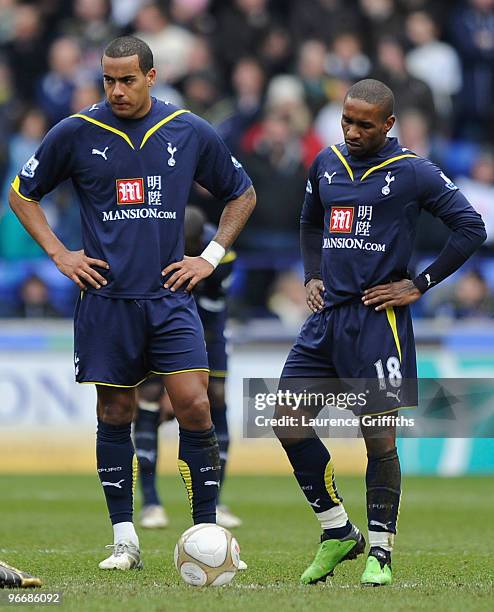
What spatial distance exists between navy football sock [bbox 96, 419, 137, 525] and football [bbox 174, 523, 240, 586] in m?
0.84

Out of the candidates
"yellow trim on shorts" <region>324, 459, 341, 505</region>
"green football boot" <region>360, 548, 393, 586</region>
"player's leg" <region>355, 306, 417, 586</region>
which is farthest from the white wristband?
"green football boot" <region>360, 548, 393, 586</region>

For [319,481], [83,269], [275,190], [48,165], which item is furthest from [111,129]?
[275,190]

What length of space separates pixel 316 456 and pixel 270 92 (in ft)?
35.5

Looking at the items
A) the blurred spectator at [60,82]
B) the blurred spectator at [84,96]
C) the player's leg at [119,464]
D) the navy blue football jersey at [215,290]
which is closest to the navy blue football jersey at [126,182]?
the player's leg at [119,464]

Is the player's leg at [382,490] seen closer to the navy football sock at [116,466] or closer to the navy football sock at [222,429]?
the navy football sock at [116,466]

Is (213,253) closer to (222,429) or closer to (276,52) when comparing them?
(222,429)

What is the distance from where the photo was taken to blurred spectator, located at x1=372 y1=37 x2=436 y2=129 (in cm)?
1686

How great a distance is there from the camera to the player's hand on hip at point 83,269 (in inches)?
270

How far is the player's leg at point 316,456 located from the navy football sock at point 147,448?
316 cm

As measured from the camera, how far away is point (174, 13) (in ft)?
60.6

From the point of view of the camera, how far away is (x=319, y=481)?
6867mm

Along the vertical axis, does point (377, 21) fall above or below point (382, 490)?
above

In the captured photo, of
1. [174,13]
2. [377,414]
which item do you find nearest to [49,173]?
[377,414]

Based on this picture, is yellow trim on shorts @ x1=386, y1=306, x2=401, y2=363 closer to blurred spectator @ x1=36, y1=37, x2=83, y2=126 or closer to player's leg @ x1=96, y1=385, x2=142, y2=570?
player's leg @ x1=96, y1=385, x2=142, y2=570
